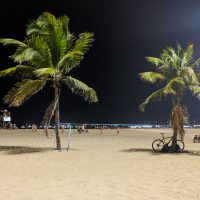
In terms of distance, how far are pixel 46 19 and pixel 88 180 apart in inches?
458

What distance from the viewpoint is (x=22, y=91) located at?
20.4 m

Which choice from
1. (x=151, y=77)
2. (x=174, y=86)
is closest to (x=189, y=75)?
(x=174, y=86)

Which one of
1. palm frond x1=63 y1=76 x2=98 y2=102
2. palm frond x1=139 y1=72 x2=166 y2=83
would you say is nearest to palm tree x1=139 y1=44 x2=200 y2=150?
palm frond x1=139 y1=72 x2=166 y2=83

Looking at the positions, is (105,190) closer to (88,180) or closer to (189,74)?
(88,180)

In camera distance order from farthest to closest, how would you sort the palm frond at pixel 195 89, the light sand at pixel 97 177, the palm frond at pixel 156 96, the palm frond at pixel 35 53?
the palm frond at pixel 195 89, the palm frond at pixel 156 96, the palm frond at pixel 35 53, the light sand at pixel 97 177

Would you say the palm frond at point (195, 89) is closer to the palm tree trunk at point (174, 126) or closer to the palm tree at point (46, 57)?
the palm tree trunk at point (174, 126)

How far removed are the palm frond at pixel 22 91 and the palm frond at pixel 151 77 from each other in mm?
5123

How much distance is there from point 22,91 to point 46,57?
6.99 ft

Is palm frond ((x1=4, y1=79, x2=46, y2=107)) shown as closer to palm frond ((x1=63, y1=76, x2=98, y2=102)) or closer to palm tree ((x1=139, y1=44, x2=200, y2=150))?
palm frond ((x1=63, y1=76, x2=98, y2=102))

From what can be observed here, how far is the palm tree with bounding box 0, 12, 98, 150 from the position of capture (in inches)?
805

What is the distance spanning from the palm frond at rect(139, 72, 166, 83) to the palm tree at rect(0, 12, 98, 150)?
9.01ft

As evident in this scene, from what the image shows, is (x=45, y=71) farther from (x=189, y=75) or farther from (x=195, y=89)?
(x=195, y=89)

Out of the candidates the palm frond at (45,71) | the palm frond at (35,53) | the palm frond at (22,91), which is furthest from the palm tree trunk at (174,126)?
the palm frond at (22,91)

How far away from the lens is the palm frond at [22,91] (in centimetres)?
2035
